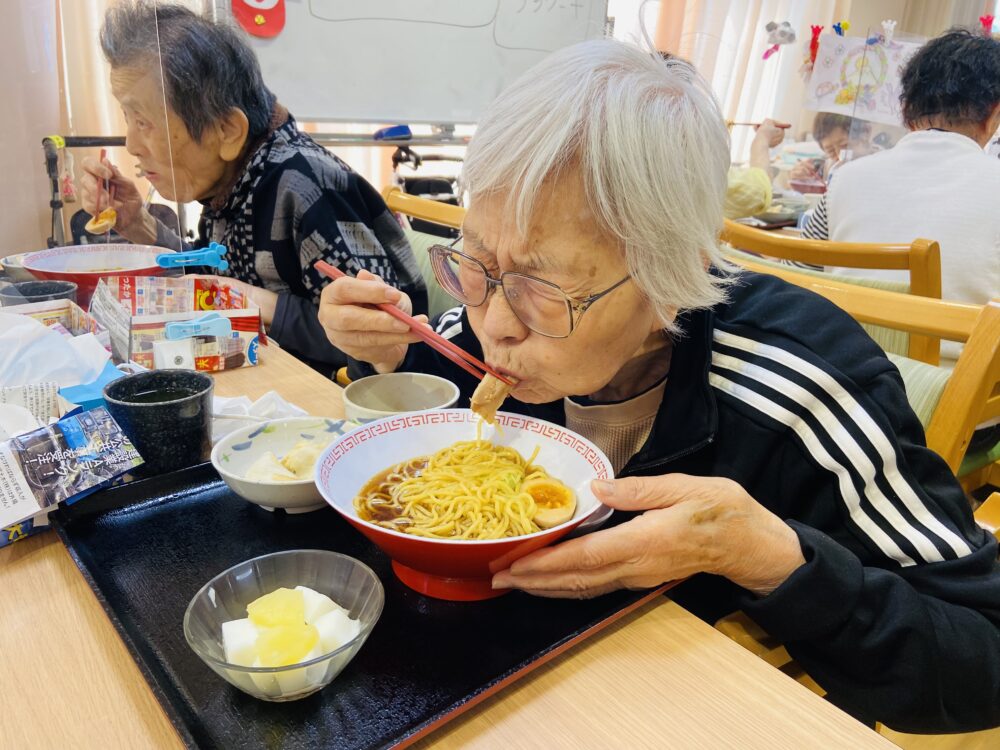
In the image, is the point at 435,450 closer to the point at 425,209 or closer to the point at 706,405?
the point at 706,405

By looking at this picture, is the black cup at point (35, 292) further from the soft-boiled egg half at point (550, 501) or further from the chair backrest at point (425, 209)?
the soft-boiled egg half at point (550, 501)

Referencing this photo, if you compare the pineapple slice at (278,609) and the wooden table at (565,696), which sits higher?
the pineapple slice at (278,609)

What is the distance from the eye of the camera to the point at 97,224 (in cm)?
187

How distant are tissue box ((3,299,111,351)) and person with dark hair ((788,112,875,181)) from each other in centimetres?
432

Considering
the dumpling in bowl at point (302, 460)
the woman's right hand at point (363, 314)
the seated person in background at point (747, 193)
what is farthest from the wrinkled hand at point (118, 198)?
the seated person in background at point (747, 193)

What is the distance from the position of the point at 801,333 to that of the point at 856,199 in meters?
1.94

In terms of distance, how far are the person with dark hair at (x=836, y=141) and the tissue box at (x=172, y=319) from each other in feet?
13.3

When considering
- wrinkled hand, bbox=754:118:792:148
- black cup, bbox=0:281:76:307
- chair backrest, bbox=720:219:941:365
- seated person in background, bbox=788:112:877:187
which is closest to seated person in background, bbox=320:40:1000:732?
chair backrest, bbox=720:219:941:365

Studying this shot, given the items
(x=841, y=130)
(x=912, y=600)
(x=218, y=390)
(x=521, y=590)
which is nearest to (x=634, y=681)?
(x=521, y=590)

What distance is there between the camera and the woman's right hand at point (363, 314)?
1244 millimetres

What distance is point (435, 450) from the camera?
1103 millimetres

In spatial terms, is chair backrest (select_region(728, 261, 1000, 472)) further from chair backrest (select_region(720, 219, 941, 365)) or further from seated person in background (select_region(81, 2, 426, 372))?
seated person in background (select_region(81, 2, 426, 372))

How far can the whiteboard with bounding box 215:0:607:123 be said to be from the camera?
10.0 feet

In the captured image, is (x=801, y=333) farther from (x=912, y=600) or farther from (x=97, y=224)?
(x=97, y=224)
